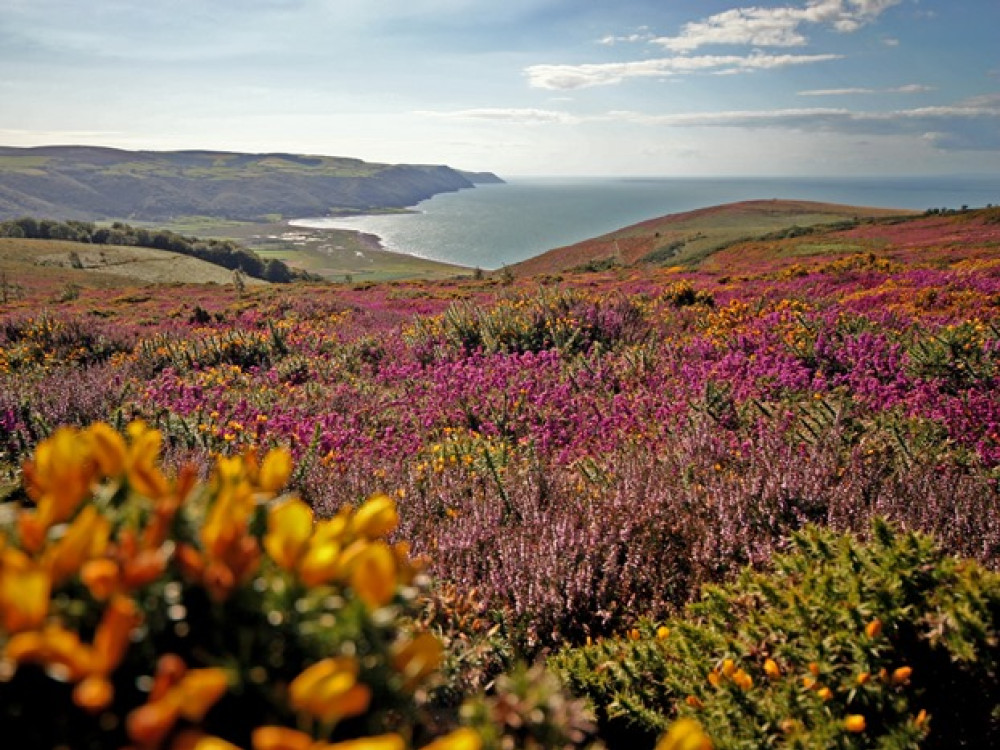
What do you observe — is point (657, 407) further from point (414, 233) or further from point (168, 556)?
point (414, 233)

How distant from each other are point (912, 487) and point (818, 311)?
21.7 feet

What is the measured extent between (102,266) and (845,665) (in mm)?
78125

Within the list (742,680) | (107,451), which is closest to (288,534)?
(107,451)

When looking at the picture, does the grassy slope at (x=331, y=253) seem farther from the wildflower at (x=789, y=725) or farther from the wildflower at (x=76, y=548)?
the wildflower at (x=76, y=548)

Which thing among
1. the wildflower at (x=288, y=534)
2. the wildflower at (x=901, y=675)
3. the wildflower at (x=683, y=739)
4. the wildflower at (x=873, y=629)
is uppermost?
the wildflower at (x=288, y=534)

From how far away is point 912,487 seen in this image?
3486 millimetres

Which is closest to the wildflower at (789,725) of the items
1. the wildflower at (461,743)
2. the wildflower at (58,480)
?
the wildflower at (461,743)

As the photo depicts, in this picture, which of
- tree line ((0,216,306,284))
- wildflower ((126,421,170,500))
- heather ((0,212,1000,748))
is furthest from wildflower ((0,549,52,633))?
tree line ((0,216,306,284))

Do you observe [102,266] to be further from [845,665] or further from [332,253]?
[845,665]

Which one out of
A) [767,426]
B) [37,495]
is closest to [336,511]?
[37,495]

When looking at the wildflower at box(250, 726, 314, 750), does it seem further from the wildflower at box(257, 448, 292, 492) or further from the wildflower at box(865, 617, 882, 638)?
the wildflower at box(865, 617, 882, 638)

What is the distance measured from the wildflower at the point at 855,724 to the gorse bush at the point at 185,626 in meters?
1.30

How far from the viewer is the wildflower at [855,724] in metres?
1.64

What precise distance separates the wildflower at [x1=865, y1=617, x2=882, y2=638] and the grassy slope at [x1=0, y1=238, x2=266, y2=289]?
56520mm
